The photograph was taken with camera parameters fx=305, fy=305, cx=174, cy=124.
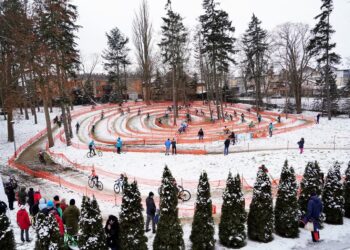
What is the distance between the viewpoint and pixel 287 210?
11.2 m

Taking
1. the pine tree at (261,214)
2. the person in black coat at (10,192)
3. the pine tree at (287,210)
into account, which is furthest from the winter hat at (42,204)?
the pine tree at (287,210)

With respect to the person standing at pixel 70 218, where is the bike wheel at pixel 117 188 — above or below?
below

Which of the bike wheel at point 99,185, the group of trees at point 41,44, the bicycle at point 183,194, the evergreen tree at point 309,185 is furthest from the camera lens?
the group of trees at point 41,44

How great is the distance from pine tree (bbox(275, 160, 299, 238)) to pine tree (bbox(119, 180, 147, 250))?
16.6ft

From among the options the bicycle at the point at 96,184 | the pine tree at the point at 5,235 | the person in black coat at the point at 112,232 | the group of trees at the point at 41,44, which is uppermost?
the group of trees at the point at 41,44

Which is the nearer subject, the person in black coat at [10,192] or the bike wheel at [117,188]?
the person in black coat at [10,192]

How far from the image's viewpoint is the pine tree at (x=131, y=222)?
9594 millimetres

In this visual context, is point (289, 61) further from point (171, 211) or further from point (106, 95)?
point (171, 211)

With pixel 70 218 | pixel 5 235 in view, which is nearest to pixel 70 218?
pixel 70 218

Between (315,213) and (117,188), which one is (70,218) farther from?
(315,213)

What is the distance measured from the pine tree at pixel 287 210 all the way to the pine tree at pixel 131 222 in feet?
16.6

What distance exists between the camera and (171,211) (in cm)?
997

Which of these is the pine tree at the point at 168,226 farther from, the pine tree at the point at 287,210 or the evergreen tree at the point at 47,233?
the pine tree at the point at 287,210

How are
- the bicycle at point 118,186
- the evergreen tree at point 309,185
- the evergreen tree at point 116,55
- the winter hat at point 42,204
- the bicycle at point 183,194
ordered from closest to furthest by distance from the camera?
the winter hat at point 42,204 < the evergreen tree at point 309,185 < the bicycle at point 183,194 < the bicycle at point 118,186 < the evergreen tree at point 116,55
